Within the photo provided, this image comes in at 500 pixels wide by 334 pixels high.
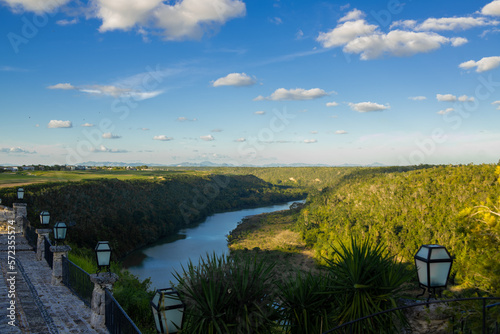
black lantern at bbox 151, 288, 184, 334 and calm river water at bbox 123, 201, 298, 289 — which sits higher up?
black lantern at bbox 151, 288, 184, 334

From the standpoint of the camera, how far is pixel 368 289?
20.1 ft

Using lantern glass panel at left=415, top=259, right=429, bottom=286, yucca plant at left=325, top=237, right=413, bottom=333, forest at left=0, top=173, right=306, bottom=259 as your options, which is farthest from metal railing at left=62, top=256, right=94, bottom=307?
lantern glass panel at left=415, top=259, right=429, bottom=286

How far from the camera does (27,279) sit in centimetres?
1056

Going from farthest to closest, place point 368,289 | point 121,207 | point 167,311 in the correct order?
point 121,207 → point 368,289 → point 167,311

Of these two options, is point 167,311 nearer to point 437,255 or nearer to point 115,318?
point 115,318

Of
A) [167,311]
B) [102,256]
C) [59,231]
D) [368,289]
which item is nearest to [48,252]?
[59,231]

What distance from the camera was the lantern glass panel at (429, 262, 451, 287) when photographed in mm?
4762

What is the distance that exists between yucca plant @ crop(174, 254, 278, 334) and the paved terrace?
8.48 ft

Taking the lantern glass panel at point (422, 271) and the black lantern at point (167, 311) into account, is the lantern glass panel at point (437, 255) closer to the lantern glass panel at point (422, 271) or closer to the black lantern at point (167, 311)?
the lantern glass panel at point (422, 271)

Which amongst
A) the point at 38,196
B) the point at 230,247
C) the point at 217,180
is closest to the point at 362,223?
the point at 230,247

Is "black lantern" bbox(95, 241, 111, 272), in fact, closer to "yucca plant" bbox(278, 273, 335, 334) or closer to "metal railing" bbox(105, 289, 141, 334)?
"metal railing" bbox(105, 289, 141, 334)

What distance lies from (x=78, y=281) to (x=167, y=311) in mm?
6567

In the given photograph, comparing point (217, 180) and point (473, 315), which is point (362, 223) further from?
point (217, 180)

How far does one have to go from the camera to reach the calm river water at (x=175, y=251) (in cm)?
3409
